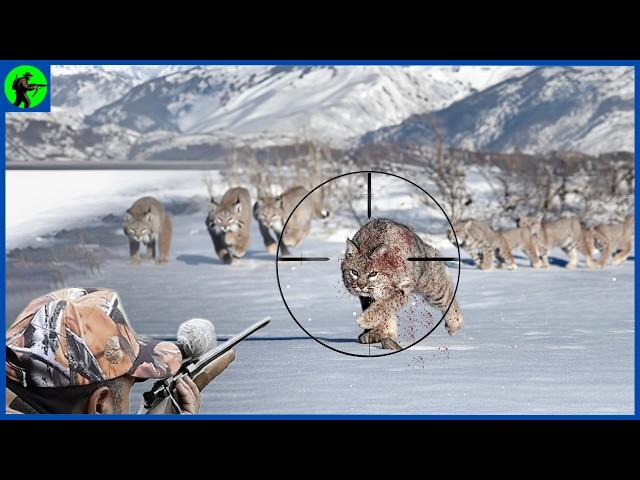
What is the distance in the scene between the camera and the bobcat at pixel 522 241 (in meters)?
9.85

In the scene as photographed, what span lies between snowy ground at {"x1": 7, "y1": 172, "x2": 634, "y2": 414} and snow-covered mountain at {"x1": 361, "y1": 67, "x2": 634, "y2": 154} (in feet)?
3.01

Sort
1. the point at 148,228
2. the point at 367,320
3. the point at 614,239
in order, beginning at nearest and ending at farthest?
the point at 367,320
the point at 148,228
the point at 614,239

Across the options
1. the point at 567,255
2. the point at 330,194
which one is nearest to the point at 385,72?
the point at 330,194

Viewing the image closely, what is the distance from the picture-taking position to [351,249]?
5.74m

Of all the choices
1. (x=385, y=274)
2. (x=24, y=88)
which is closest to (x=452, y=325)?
(x=385, y=274)

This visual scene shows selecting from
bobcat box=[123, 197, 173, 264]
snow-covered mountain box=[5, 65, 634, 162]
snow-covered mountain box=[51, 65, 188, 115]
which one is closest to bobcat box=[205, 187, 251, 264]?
bobcat box=[123, 197, 173, 264]

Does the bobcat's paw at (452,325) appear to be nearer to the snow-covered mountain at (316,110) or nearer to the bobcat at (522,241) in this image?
the snow-covered mountain at (316,110)

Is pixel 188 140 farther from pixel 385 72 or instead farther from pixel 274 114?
pixel 385 72

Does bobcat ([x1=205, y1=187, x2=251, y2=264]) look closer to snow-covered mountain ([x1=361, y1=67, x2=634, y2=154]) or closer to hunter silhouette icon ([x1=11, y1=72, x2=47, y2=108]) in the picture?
snow-covered mountain ([x1=361, y1=67, x2=634, y2=154])

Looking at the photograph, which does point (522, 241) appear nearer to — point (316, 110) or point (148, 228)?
point (316, 110)

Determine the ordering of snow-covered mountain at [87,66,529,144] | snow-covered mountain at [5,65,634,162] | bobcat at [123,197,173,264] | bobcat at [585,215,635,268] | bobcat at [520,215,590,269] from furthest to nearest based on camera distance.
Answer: bobcat at [520,215,590,269] < bobcat at [585,215,635,268] < bobcat at [123,197,173,264] < snow-covered mountain at [87,66,529,144] < snow-covered mountain at [5,65,634,162]

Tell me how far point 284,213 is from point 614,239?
285 centimetres

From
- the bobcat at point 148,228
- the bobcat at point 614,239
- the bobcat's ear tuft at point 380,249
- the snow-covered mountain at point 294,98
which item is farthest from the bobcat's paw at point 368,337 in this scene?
the bobcat at point 614,239

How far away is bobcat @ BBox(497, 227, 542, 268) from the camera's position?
985 centimetres
